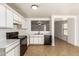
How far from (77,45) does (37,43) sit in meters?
2.88

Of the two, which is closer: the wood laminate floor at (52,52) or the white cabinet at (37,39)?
the wood laminate floor at (52,52)

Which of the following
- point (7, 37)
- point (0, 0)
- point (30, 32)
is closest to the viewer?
point (0, 0)

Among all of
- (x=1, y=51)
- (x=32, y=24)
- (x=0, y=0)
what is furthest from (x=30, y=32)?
(x=0, y=0)

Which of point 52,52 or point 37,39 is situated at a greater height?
point 37,39

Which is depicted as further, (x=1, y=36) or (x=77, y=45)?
(x=77, y=45)

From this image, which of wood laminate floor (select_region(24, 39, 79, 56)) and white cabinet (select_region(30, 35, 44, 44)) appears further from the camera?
white cabinet (select_region(30, 35, 44, 44))

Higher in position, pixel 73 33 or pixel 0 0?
pixel 0 0

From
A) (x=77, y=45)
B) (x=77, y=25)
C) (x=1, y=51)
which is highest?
(x=77, y=25)

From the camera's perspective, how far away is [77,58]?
1263 millimetres

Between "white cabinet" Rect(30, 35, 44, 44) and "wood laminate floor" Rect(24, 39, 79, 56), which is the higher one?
"white cabinet" Rect(30, 35, 44, 44)

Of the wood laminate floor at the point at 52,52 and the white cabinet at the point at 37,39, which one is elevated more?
the white cabinet at the point at 37,39

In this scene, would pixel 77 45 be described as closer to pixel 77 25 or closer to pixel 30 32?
pixel 77 25

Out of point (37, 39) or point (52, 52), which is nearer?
point (52, 52)

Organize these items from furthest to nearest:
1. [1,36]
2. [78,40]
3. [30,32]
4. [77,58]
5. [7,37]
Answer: [30,32] < [78,40] < [7,37] < [1,36] < [77,58]
